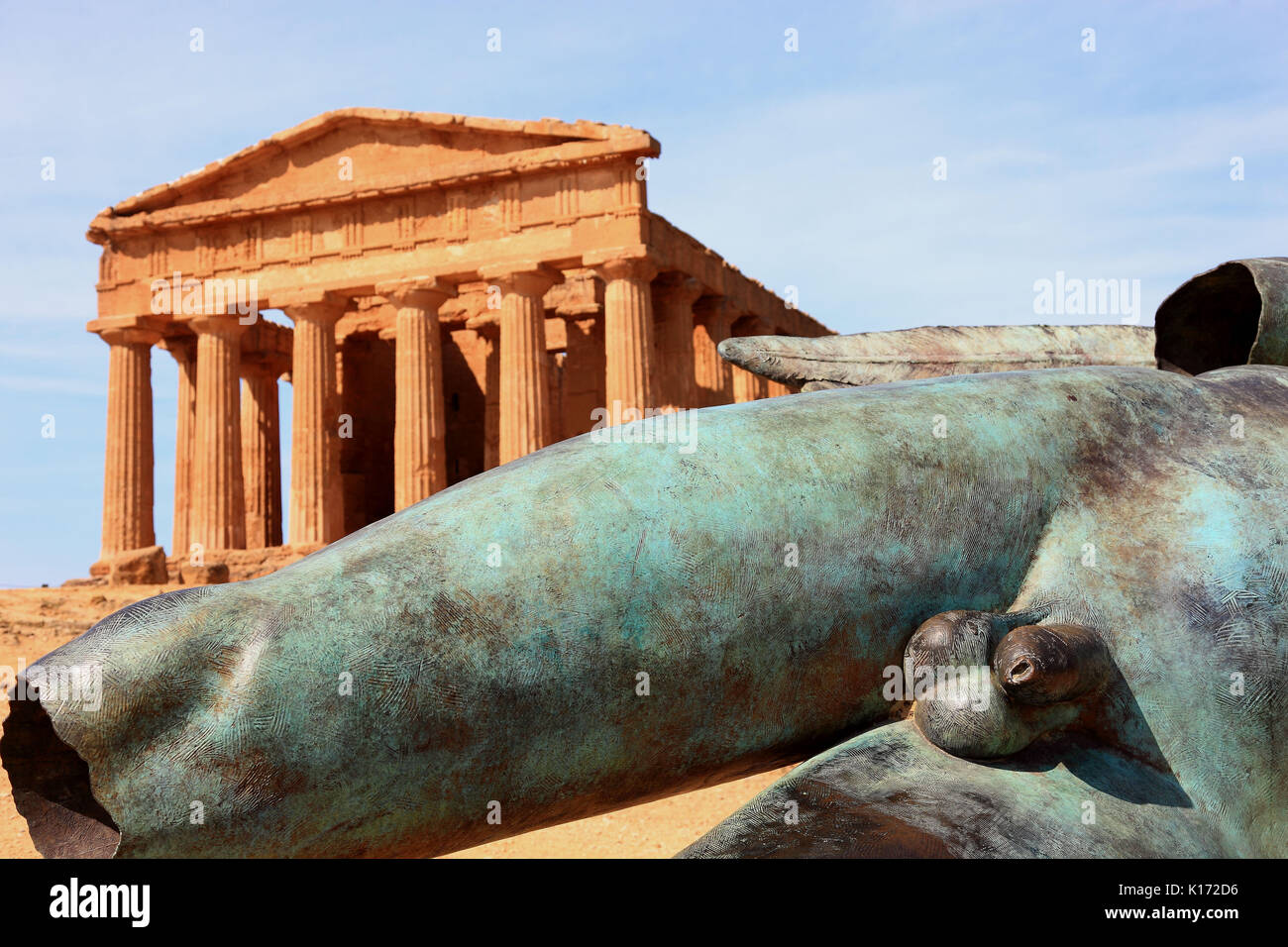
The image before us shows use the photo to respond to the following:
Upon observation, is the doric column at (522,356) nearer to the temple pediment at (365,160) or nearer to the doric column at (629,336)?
the doric column at (629,336)

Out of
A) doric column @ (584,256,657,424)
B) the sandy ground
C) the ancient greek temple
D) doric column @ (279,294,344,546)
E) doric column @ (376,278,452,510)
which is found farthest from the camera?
doric column @ (279,294,344,546)

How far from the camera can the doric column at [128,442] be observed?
29016 millimetres

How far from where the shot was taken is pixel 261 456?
3250 centimetres

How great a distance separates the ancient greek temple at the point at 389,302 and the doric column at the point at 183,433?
7 cm

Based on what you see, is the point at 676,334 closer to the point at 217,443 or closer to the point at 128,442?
the point at 217,443

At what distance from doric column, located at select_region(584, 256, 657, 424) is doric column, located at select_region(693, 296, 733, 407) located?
3.04m

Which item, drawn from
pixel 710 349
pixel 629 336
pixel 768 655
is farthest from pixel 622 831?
pixel 710 349

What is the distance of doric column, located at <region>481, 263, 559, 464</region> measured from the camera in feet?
84.8

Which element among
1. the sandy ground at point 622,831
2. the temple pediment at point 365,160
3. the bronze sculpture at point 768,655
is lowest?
the sandy ground at point 622,831

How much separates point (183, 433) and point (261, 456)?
2138mm

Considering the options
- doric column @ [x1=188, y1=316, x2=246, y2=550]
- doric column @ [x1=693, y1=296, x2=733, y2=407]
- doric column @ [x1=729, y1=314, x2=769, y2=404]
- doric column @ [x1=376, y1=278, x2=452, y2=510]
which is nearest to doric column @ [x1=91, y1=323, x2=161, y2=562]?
doric column @ [x1=188, y1=316, x2=246, y2=550]

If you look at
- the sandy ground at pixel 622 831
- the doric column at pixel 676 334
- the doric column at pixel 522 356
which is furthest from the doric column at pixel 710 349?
the sandy ground at pixel 622 831

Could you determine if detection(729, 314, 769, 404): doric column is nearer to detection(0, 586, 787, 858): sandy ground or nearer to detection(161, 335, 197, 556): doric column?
detection(161, 335, 197, 556): doric column
